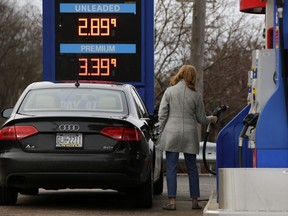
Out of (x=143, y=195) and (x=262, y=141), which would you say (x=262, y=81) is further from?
(x=143, y=195)

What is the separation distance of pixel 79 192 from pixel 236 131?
3911 millimetres

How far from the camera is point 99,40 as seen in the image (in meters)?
15.9

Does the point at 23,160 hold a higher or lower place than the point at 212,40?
lower

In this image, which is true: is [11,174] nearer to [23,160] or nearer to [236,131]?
[23,160]

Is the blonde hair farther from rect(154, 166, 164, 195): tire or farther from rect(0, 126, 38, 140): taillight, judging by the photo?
rect(154, 166, 164, 195): tire


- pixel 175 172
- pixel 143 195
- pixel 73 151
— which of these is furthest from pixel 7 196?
pixel 175 172

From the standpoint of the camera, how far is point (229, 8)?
104 ft

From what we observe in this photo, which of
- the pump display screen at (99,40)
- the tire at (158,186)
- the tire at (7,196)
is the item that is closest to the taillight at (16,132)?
the tire at (7,196)

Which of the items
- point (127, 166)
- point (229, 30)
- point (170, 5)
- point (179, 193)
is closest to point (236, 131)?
point (127, 166)

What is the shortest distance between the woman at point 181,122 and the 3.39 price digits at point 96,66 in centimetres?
572

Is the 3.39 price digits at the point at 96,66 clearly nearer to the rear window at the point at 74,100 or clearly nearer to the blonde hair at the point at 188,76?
the rear window at the point at 74,100

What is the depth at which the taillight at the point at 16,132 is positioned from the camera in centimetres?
936

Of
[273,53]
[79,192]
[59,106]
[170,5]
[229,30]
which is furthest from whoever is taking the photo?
[229,30]

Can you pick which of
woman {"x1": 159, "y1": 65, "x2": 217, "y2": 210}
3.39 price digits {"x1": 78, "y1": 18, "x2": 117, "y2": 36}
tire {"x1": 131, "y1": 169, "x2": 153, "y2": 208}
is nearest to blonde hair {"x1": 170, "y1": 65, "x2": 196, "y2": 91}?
woman {"x1": 159, "y1": 65, "x2": 217, "y2": 210}
